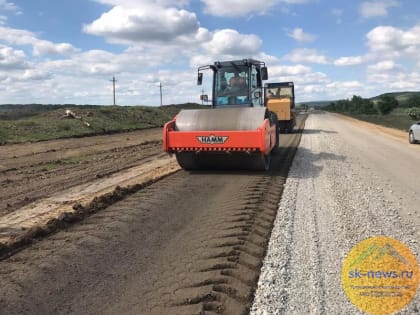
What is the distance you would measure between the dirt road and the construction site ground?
0.01m

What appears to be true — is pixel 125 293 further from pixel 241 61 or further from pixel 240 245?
pixel 241 61

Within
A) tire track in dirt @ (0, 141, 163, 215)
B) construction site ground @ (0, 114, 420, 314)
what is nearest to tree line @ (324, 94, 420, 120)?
tire track in dirt @ (0, 141, 163, 215)

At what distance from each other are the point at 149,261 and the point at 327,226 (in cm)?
265

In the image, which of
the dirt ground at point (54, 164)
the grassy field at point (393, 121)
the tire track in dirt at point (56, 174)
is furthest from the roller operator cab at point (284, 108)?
the grassy field at point (393, 121)

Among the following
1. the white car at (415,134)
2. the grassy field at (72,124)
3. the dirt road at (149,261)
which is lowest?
the dirt road at (149,261)

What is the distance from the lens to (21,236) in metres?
5.43

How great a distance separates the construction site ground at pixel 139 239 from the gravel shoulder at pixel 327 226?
8cm

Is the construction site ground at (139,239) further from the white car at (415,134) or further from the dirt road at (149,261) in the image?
the white car at (415,134)

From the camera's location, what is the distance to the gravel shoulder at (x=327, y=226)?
12.5 feet

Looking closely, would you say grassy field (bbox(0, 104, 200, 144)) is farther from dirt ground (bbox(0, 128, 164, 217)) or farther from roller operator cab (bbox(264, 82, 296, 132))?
roller operator cab (bbox(264, 82, 296, 132))

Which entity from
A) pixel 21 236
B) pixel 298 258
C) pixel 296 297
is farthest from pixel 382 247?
pixel 21 236

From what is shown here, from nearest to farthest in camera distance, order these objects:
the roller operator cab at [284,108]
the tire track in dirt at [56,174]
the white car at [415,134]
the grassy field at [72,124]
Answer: the tire track in dirt at [56,174] → the white car at [415,134] → the grassy field at [72,124] → the roller operator cab at [284,108]

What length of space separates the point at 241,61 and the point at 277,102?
12.5 meters

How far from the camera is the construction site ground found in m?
3.86
